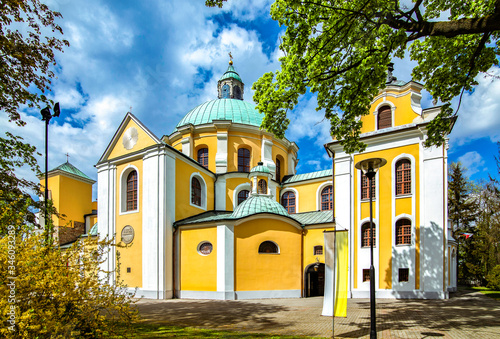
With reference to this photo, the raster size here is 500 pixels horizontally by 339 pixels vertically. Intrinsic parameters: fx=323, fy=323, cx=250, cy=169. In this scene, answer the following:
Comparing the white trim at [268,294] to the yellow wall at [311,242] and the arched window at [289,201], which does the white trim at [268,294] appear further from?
the arched window at [289,201]

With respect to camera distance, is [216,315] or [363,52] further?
[216,315]

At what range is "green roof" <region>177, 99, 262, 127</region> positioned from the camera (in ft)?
91.1

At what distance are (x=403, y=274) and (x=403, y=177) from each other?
5.37m

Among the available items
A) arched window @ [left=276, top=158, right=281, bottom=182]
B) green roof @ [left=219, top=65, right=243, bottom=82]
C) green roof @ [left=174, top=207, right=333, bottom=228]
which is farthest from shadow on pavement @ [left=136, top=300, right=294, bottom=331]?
green roof @ [left=219, top=65, right=243, bottom=82]

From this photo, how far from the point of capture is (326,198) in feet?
83.4

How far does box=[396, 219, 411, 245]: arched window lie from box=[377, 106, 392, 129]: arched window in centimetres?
583

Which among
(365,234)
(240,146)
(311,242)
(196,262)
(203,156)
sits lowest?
(196,262)

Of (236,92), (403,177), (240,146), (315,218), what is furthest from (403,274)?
(236,92)

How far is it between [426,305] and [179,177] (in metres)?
15.3

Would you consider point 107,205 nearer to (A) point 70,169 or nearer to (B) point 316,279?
(A) point 70,169

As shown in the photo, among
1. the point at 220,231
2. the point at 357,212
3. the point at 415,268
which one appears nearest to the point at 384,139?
the point at 357,212

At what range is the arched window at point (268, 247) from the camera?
19.2 metres

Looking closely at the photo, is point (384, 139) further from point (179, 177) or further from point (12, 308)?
point (12, 308)

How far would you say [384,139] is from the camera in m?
19.3
